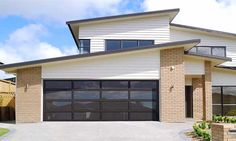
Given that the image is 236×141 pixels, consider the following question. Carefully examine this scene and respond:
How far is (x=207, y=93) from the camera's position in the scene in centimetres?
2467

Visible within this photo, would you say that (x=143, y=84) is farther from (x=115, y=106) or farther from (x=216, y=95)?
(x=216, y=95)

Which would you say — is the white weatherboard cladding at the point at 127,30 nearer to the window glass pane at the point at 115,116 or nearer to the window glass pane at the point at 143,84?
the window glass pane at the point at 143,84

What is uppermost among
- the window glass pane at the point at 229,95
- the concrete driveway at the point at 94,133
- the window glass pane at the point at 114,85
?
the window glass pane at the point at 114,85

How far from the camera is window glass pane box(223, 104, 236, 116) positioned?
27.6 meters

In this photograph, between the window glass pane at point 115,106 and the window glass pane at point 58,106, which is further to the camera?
the window glass pane at point 115,106

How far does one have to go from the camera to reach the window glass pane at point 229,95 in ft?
90.3

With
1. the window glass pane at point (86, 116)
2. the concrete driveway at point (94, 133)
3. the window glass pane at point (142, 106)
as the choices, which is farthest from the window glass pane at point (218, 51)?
the concrete driveway at point (94, 133)

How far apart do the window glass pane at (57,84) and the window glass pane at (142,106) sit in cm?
374

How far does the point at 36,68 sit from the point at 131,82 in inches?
210

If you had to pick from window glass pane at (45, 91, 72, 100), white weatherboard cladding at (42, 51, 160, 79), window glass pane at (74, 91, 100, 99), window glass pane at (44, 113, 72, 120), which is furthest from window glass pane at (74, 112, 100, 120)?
white weatherboard cladding at (42, 51, 160, 79)

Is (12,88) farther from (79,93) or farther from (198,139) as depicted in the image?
(198,139)

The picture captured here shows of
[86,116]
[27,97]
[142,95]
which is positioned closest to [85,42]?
[86,116]

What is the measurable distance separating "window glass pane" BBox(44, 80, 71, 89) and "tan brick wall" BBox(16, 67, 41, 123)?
626mm

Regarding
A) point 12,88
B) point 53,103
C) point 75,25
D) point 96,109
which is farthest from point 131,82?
point 12,88
